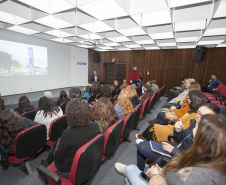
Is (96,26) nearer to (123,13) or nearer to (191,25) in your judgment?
(123,13)

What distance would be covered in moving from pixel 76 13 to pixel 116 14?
124 centimetres

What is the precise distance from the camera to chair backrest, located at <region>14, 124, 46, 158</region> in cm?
141

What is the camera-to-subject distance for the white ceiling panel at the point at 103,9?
8.79ft

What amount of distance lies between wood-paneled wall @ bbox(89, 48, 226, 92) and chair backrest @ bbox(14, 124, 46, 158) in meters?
7.67

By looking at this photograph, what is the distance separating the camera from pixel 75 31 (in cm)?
462

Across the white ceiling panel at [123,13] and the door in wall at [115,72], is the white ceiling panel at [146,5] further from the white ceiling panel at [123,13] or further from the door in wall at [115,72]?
the door in wall at [115,72]

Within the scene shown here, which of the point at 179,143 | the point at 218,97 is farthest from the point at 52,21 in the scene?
the point at 218,97

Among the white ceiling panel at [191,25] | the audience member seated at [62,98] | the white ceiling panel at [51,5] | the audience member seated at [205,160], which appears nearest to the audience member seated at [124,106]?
the audience member seated at [205,160]

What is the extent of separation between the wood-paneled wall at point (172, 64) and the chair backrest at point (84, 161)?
7.75 metres

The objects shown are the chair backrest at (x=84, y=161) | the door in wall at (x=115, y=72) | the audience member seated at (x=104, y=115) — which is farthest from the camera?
the door in wall at (x=115, y=72)

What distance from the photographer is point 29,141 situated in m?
1.52

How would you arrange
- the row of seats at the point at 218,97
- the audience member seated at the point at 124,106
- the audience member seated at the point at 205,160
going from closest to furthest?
the audience member seated at the point at 205,160 < the audience member seated at the point at 124,106 < the row of seats at the point at 218,97

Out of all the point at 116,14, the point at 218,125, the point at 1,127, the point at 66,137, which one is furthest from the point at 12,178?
the point at 116,14

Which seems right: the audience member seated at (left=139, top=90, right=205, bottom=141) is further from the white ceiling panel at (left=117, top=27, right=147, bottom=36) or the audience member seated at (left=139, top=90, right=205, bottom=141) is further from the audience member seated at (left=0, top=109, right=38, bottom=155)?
the white ceiling panel at (left=117, top=27, right=147, bottom=36)
